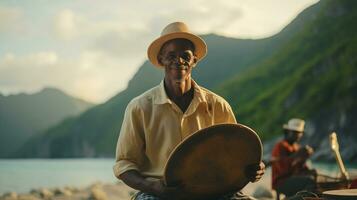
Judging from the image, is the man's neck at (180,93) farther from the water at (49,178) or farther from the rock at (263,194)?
the water at (49,178)

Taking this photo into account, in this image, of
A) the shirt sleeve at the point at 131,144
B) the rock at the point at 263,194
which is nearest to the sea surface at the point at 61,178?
→ the rock at the point at 263,194

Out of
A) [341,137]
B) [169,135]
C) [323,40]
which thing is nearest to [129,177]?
[169,135]

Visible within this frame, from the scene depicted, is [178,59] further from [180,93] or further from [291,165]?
[291,165]

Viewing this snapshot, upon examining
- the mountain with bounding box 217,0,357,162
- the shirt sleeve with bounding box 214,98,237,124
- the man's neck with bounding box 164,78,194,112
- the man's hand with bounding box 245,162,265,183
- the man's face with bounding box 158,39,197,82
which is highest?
the mountain with bounding box 217,0,357,162

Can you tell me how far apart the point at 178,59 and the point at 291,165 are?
6.05m

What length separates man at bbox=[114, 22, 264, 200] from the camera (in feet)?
11.8

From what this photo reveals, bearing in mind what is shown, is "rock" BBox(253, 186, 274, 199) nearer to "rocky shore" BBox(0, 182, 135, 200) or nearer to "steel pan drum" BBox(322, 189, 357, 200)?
"rocky shore" BBox(0, 182, 135, 200)

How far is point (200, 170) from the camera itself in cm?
333

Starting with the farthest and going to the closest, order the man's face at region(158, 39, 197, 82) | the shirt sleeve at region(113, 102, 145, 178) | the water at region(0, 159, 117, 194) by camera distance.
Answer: the water at region(0, 159, 117, 194), the man's face at region(158, 39, 197, 82), the shirt sleeve at region(113, 102, 145, 178)

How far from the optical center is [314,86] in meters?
99.9

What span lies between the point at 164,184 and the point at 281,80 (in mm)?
130268

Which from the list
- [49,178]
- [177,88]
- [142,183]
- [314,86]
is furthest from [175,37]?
[314,86]

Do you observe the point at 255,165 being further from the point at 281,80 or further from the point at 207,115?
the point at 281,80

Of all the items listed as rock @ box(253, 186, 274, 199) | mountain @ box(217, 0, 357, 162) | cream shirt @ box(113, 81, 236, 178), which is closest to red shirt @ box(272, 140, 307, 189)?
rock @ box(253, 186, 274, 199)
